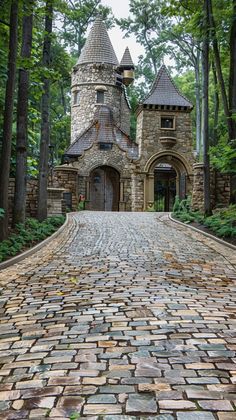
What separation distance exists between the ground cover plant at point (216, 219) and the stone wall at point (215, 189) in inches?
26.1

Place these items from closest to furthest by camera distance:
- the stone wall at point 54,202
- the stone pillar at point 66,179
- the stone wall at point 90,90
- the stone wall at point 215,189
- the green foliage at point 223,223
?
the green foliage at point 223,223 < the stone wall at point 54,202 < the stone wall at point 215,189 < the stone pillar at point 66,179 < the stone wall at point 90,90

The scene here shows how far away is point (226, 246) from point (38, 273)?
17.6ft

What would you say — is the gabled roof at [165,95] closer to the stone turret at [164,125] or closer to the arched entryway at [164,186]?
the stone turret at [164,125]

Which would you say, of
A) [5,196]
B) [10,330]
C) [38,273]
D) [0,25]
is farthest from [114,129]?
[10,330]

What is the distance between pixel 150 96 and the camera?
2741 cm

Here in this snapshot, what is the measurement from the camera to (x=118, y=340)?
3.80 m

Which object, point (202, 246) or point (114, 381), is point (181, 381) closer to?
point (114, 381)

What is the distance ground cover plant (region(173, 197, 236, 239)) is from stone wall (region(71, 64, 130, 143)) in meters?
15.8

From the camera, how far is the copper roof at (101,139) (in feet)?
91.1

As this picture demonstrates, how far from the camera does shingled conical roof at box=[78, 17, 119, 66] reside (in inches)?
1270

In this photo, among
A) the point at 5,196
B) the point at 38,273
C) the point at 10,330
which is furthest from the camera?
the point at 5,196

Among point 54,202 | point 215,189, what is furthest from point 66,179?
point 215,189

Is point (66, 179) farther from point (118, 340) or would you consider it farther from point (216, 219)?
point (118, 340)

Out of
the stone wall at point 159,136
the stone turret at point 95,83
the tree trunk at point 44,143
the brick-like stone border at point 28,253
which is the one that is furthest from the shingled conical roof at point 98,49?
the brick-like stone border at point 28,253
